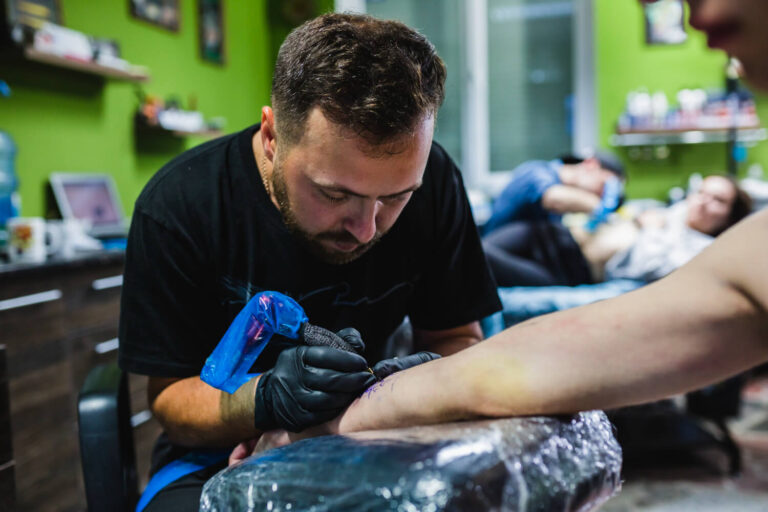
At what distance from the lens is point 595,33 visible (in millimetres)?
4742

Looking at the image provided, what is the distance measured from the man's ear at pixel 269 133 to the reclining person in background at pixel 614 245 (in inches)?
57.0

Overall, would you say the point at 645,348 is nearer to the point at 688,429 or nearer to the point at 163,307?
the point at 163,307

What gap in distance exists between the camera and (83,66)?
2.62 m

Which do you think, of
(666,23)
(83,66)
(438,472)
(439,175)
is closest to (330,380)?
(438,472)

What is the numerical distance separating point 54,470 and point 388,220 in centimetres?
167

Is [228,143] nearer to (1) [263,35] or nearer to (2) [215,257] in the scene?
(2) [215,257]

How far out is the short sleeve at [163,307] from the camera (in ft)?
3.15

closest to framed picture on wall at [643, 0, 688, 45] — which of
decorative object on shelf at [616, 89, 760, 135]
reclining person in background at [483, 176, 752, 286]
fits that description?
decorative object on shelf at [616, 89, 760, 135]

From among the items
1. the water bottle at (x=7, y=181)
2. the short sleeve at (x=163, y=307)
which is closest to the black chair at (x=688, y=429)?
the short sleeve at (x=163, y=307)

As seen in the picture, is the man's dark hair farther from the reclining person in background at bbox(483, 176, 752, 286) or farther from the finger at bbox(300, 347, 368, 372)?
the reclining person in background at bbox(483, 176, 752, 286)

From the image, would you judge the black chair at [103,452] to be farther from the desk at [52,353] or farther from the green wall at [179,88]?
the desk at [52,353]

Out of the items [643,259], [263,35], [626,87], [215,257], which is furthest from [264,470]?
[626,87]

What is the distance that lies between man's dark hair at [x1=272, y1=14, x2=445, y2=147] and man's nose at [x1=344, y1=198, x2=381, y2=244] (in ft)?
0.30

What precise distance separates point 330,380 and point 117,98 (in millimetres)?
2849
